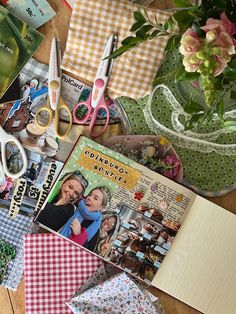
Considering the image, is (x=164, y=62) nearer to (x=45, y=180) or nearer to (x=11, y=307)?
(x=45, y=180)

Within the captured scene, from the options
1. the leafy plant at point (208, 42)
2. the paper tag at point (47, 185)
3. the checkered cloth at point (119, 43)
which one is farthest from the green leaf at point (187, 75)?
the paper tag at point (47, 185)

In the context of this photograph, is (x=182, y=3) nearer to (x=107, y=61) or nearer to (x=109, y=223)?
(x=107, y=61)

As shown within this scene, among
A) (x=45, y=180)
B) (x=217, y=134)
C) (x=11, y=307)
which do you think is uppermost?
(x=217, y=134)

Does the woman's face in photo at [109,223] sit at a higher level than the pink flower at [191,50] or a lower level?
lower

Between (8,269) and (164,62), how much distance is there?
0.50 m

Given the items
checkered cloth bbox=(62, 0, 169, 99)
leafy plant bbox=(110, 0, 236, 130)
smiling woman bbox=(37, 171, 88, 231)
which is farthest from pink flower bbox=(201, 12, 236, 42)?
smiling woman bbox=(37, 171, 88, 231)

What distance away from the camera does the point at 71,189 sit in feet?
3.01

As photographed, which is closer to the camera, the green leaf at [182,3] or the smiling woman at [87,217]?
the green leaf at [182,3]

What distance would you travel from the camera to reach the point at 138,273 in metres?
0.91

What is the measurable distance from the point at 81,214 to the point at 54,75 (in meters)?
0.27

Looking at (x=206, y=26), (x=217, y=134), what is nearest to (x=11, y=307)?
(x=217, y=134)

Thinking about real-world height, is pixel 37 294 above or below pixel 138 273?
below

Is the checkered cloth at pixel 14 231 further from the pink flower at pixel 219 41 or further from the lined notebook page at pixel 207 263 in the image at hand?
the pink flower at pixel 219 41

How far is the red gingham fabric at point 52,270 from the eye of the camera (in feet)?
3.01
